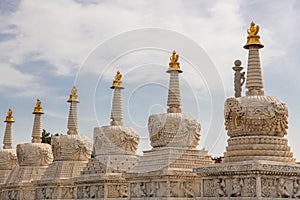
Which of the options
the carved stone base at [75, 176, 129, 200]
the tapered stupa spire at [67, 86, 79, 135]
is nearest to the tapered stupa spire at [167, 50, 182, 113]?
the carved stone base at [75, 176, 129, 200]

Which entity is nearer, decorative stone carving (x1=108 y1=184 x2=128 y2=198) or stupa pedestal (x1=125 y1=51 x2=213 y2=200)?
stupa pedestal (x1=125 y1=51 x2=213 y2=200)

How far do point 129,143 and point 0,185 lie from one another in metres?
15.5

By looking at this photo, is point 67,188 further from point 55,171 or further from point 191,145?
point 191,145

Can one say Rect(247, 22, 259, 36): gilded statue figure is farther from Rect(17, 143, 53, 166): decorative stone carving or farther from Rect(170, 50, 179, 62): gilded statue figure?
Rect(17, 143, 53, 166): decorative stone carving

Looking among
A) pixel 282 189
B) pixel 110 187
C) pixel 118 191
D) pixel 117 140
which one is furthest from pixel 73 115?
pixel 282 189

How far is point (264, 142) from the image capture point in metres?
22.4

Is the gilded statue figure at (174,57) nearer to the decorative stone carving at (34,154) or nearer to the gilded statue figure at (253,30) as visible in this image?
the gilded statue figure at (253,30)

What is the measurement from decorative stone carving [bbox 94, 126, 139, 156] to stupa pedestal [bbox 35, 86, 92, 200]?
337 cm

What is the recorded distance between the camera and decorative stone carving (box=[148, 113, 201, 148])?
27.6 m

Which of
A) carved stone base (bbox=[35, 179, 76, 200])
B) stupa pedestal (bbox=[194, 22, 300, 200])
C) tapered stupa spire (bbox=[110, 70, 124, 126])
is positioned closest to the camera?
stupa pedestal (bbox=[194, 22, 300, 200])

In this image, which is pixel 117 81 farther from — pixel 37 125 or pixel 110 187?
pixel 37 125

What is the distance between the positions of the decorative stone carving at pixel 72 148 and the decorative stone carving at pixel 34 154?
352 centimetres

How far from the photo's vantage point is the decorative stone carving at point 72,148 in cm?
3628

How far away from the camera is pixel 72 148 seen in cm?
3628
